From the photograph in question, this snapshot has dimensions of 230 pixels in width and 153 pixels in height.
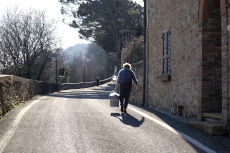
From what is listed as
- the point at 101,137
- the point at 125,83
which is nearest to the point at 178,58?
the point at 125,83

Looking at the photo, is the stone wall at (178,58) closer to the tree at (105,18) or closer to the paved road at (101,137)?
the paved road at (101,137)

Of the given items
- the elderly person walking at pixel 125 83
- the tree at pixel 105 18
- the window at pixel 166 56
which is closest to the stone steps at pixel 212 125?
the elderly person walking at pixel 125 83

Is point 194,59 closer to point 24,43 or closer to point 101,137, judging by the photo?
point 101,137

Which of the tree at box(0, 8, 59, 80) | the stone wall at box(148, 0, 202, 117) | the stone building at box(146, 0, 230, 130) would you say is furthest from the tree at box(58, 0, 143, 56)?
the stone building at box(146, 0, 230, 130)

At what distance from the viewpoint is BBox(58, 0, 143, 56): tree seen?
38750 mm

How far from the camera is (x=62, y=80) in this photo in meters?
58.6

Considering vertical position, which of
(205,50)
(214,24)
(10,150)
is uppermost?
(214,24)

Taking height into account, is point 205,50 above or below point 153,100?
above

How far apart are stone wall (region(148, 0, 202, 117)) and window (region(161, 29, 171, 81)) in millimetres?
168

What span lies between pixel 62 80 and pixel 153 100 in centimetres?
4621

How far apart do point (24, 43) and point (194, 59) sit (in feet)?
105

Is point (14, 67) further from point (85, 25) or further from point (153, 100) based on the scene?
point (153, 100)

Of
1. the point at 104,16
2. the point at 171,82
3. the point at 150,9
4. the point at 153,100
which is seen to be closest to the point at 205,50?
the point at 171,82

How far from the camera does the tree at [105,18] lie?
3875cm
